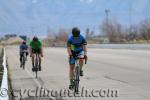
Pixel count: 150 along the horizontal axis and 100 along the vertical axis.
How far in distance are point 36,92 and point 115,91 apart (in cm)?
237

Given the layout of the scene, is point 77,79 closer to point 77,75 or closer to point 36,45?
point 77,75

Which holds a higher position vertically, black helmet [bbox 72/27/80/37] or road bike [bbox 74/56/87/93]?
black helmet [bbox 72/27/80/37]

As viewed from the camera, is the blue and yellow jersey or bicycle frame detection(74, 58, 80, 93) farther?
the blue and yellow jersey

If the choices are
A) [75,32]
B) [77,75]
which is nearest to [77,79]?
[77,75]

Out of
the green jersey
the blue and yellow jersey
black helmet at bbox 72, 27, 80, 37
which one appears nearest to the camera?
black helmet at bbox 72, 27, 80, 37

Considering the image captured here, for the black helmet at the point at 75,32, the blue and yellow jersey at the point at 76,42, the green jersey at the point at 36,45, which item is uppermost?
the black helmet at the point at 75,32

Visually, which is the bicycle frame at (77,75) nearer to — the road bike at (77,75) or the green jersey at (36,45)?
the road bike at (77,75)

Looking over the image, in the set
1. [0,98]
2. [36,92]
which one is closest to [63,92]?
[36,92]

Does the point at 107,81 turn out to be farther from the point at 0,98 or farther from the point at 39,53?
the point at 0,98

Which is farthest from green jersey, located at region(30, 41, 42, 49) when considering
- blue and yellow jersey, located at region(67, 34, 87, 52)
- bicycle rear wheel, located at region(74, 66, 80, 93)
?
bicycle rear wheel, located at region(74, 66, 80, 93)

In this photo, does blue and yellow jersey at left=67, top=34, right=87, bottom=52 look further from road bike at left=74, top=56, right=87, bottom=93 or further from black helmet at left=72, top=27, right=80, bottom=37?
road bike at left=74, top=56, right=87, bottom=93

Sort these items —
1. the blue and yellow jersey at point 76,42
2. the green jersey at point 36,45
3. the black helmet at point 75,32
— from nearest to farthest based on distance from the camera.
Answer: the black helmet at point 75,32, the blue and yellow jersey at point 76,42, the green jersey at point 36,45

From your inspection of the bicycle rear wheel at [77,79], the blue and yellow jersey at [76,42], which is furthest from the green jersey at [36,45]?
the bicycle rear wheel at [77,79]

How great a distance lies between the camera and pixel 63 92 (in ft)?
52.4
